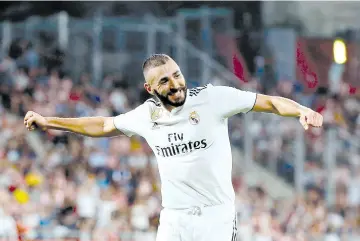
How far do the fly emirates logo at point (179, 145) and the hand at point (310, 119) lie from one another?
27.3 inches

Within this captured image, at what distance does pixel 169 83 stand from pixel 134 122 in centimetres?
51

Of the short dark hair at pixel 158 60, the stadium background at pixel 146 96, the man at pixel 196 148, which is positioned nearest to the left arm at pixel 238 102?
the man at pixel 196 148

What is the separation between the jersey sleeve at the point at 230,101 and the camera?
6.03 m

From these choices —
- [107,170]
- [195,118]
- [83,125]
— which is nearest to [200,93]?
[195,118]

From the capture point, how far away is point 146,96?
17.0 metres

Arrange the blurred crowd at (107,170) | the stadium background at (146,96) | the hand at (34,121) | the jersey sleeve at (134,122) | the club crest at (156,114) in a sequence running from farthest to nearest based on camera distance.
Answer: the stadium background at (146,96), the blurred crowd at (107,170), the hand at (34,121), the jersey sleeve at (134,122), the club crest at (156,114)

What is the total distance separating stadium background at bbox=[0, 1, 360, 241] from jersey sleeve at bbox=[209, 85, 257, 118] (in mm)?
6727

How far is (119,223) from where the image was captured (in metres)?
13.1

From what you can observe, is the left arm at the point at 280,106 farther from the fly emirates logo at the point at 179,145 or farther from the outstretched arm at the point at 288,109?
the fly emirates logo at the point at 179,145

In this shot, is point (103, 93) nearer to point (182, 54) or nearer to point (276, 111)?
point (182, 54)

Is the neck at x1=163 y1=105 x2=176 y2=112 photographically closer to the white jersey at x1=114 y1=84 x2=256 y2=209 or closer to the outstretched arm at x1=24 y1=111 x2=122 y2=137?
the white jersey at x1=114 y1=84 x2=256 y2=209

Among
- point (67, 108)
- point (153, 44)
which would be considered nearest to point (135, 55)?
point (153, 44)

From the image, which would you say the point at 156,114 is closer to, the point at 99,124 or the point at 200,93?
the point at 200,93

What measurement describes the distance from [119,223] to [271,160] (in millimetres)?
3942
